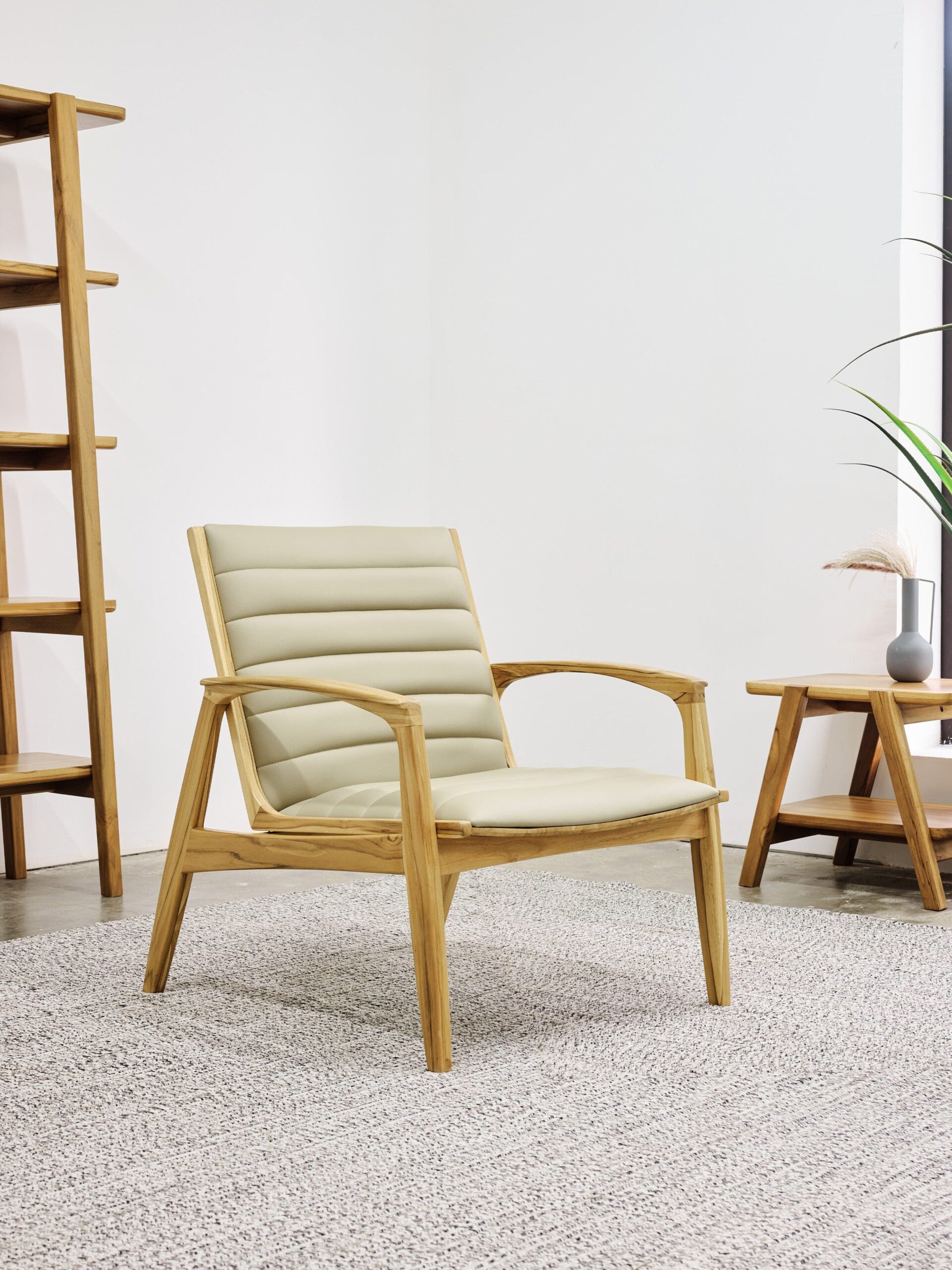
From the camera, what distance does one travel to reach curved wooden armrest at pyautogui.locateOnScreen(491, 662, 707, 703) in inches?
93.0

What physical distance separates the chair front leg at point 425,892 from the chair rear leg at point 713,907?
19.9 inches

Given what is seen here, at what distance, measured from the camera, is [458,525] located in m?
4.61

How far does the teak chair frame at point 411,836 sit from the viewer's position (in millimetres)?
1928

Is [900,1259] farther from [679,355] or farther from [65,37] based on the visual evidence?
[65,37]

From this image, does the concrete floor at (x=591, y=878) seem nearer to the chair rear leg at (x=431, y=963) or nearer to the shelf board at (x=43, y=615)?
the shelf board at (x=43, y=615)

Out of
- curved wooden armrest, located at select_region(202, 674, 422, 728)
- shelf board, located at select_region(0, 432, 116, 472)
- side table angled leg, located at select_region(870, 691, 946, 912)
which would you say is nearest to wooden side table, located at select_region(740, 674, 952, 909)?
side table angled leg, located at select_region(870, 691, 946, 912)

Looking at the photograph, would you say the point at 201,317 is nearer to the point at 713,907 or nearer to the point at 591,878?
the point at 591,878

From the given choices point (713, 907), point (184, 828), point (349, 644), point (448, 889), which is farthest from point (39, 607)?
point (713, 907)

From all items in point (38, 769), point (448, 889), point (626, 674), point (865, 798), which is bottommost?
point (865, 798)

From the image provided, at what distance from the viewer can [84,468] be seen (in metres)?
3.24

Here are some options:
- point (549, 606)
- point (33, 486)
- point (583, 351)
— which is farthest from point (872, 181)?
point (33, 486)

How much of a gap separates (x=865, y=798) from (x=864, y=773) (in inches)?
2.5

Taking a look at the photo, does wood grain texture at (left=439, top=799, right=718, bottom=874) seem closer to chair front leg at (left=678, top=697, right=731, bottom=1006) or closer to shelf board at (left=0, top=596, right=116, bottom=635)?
chair front leg at (left=678, top=697, right=731, bottom=1006)

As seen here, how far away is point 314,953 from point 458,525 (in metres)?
2.23
